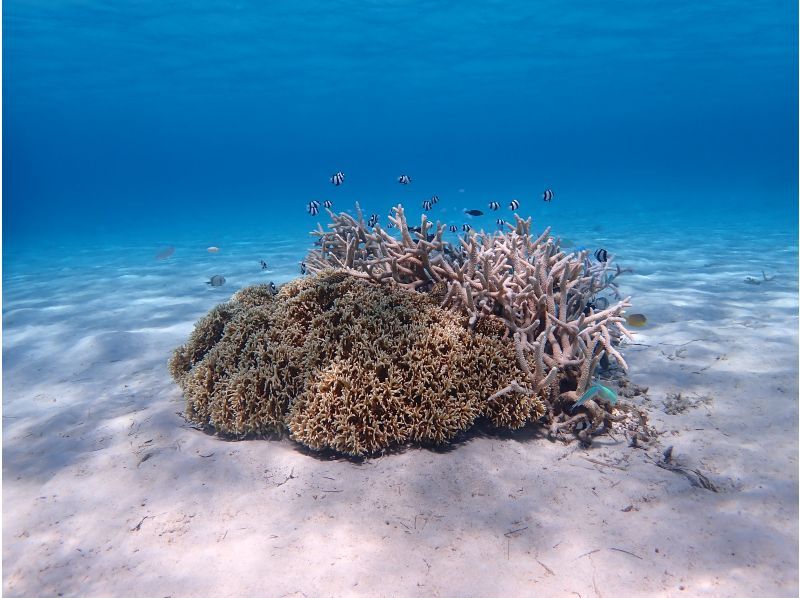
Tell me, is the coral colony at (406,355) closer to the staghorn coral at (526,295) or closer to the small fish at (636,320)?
the staghorn coral at (526,295)

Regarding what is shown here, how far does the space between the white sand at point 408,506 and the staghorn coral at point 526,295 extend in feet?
1.99

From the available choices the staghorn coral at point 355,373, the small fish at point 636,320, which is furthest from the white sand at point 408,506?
the small fish at point 636,320

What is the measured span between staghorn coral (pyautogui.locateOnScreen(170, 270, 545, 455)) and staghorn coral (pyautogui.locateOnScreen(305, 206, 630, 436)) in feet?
0.67

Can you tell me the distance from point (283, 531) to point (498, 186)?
13792cm

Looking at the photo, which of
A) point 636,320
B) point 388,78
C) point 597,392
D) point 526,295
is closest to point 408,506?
point 597,392

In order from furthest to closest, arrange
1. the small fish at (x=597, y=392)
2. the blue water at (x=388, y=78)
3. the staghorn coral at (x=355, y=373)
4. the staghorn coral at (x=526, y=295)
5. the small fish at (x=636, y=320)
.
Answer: the blue water at (x=388, y=78) → the small fish at (x=636, y=320) → the staghorn coral at (x=526, y=295) → the small fish at (x=597, y=392) → the staghorn coral at (x=355, y=373)

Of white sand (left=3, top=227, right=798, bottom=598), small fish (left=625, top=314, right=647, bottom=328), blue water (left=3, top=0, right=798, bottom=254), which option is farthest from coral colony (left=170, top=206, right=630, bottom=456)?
blue water (left=3, top=0, right=798, bottom=254)

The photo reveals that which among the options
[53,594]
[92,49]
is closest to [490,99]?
[92,49]

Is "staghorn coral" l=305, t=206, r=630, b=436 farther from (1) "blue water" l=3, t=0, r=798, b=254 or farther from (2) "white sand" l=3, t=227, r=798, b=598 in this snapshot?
Result: (1) "blue water" l=3, t=0, r=798, b=254

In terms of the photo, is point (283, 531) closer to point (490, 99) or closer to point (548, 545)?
point (548, 545)

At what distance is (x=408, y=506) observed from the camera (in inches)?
133

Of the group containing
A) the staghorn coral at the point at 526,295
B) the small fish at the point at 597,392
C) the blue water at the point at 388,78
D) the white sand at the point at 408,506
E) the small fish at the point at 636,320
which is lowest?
the white sand at the point at 408,506

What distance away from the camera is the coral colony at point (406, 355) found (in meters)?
3.92

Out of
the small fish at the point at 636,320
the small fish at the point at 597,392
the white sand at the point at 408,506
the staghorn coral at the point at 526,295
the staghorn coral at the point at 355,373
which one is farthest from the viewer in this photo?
the small fish at the point at 636,320
